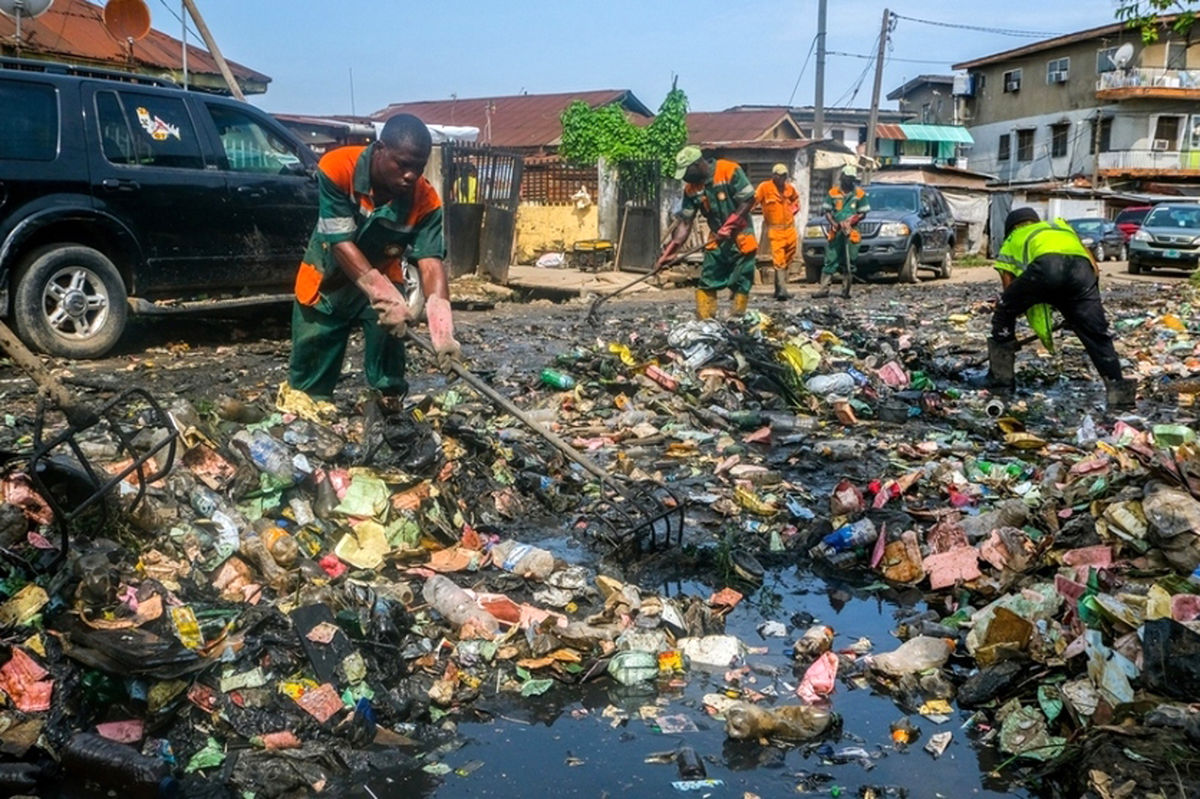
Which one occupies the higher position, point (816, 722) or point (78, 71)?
point (78, 71)

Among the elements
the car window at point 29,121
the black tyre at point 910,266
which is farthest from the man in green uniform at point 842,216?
the car window at point 29,121

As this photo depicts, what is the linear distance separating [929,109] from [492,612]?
186 ft

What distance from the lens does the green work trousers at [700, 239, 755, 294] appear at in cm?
1007

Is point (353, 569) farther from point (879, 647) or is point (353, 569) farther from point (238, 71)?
point (238, 71)

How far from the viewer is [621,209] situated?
19516 millimetres

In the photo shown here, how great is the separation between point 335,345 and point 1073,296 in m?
5.11

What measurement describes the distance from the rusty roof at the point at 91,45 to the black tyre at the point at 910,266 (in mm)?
11380

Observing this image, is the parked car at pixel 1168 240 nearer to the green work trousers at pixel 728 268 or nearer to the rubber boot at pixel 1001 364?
the green work trousers at pixel 728 268

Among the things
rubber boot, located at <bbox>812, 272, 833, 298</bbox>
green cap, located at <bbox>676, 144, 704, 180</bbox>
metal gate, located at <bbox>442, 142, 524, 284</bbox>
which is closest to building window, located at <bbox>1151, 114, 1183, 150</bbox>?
rubber boot, located at <bbox>812, 272, 833, 298</bbox>

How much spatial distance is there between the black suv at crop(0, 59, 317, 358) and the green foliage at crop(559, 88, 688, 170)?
1155cm

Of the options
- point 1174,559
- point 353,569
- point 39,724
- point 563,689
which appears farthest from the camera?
point 353,569

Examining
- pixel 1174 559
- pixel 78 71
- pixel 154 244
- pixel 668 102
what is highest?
pixel 668 102

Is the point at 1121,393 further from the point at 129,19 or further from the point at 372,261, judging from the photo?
the point at 129,19

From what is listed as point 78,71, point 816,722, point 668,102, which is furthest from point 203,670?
point 668,102
